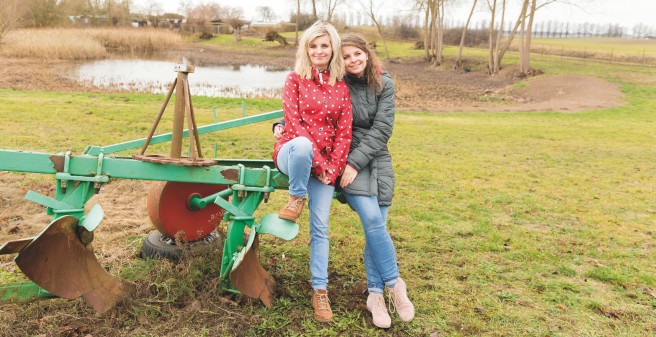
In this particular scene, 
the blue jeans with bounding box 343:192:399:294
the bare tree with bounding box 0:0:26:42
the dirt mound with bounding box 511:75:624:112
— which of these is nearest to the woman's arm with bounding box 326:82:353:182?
the blue jeans with bounding box 343:192:399:294

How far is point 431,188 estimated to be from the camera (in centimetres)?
714

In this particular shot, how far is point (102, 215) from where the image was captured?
3.07 metres

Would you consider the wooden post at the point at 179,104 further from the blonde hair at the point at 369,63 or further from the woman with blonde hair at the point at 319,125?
the blonde hair at the point at 369,63

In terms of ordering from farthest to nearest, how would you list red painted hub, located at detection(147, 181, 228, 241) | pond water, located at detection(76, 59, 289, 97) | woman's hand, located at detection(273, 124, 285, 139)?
pond water, located at detection(76, 59, 289, 97)
red painted hub, located at detection(147, 181, 228, 241)
woman's hand, located at detection(273, 124, 285, 139)

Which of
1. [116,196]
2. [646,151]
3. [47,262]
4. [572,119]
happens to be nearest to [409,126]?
[646,151]

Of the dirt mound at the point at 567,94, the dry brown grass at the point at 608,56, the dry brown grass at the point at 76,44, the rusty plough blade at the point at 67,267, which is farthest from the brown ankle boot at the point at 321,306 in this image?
the dry brown grass at the point at 608,56

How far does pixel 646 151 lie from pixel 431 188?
676cm

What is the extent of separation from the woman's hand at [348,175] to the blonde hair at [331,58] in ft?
1.95

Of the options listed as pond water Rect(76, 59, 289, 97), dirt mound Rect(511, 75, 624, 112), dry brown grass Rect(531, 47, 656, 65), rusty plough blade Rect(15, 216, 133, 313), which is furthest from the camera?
dry brown grass Rect(531, 47, 656, 65)

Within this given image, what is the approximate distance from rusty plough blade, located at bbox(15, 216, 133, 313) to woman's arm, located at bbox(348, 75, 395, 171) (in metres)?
1.77

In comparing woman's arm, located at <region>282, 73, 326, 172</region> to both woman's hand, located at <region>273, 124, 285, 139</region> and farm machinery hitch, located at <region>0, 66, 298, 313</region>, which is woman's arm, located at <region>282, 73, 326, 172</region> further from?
farm machinery hitch, located at <region>0, 66, 298, 313</region>

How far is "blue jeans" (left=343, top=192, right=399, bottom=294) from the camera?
3.51 m

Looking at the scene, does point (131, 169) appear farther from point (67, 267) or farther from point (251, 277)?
point (251, 277)

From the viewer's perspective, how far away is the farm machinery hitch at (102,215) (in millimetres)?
3033
